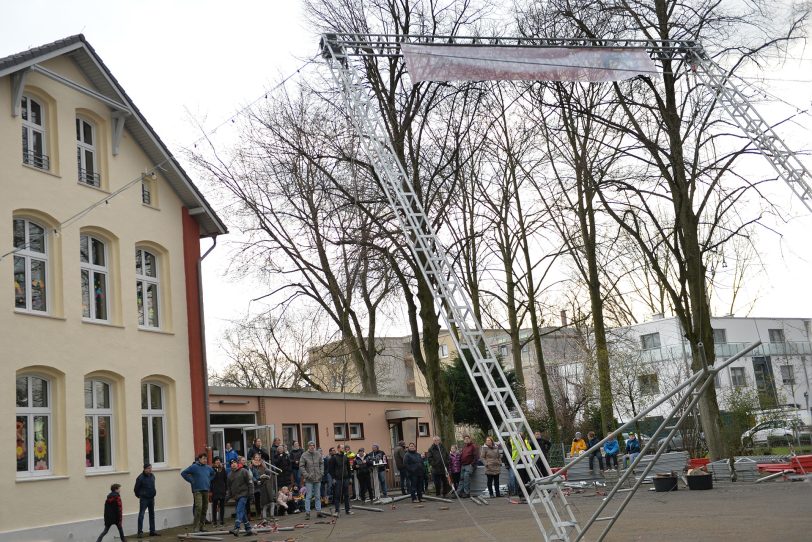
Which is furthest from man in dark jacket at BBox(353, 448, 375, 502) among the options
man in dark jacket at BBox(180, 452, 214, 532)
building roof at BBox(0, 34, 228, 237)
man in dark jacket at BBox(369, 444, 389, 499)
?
building roof at BBox(0, 34, 228, 237)

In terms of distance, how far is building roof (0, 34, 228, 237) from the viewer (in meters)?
17.6

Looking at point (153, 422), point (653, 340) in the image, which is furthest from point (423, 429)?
point (653, 340)

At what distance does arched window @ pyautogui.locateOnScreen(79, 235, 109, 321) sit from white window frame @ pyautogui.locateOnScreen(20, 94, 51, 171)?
6.08ft

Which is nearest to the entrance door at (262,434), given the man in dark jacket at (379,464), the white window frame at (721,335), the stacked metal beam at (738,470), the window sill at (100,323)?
the man in dark jacket at (379,464)

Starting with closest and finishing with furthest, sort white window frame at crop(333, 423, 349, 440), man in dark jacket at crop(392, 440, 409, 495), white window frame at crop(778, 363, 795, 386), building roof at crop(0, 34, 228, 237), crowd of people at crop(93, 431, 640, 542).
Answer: building roof at crop(0, 34, 228, 237)
crowd of people at crop(93, 431, 640, 542)
man in dark jacket at crop(392, 440, 409, 495)
white window frame at crop(333, 423, 349, 440)
white window frame at crop(778, 363, 795, 386)

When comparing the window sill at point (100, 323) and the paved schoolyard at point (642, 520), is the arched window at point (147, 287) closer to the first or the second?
the window sill at point (100, 323)

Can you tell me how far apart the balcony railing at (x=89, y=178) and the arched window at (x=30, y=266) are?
1.90 meters

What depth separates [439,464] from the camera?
23.2 metres

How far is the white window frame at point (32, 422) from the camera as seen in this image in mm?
16969

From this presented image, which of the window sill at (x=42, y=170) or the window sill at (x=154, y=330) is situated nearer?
the window sill at (x=42, y=170)

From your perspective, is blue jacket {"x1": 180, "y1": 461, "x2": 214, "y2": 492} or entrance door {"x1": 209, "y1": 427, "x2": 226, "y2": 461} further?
entrance door {"x1": 209, "y1": 427, "x2": 226, "y2": 461}

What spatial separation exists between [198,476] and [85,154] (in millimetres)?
7732

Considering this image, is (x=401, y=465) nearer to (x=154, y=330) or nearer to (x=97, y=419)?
(x=154, y=330)

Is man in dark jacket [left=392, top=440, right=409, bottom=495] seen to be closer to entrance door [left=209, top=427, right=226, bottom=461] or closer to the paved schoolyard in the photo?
the paved schoolyard
